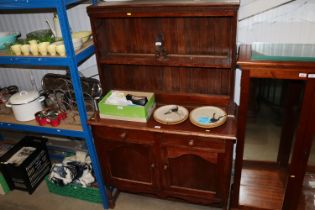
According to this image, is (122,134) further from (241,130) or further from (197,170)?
(241,130)

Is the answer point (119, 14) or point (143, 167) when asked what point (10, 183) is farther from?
point (119, 14)

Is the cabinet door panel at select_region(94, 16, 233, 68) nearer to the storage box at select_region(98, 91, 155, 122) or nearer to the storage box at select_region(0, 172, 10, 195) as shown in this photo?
the storage box at select_region(98, 91, 155, 122)

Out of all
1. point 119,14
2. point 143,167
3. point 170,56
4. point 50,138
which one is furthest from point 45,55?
point 50,138

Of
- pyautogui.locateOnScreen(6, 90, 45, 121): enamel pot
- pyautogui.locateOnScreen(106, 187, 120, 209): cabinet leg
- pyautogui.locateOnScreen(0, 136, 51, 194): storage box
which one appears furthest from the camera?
pyautogui.locateOnScreen(0, 136, 51, 194): storage box

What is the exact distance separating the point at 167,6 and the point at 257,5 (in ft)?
1.96

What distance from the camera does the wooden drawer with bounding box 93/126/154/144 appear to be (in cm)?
187

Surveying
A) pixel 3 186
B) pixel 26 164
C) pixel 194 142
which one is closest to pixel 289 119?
pixel 194 142

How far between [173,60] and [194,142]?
53 cm

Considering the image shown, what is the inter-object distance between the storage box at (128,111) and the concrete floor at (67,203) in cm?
79

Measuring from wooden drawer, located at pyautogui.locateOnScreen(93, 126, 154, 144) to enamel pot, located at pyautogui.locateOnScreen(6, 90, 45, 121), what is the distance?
21.1 inches

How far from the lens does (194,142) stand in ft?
5.87

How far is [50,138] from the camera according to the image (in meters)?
2.85

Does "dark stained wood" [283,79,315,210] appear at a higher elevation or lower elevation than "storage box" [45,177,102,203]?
higher

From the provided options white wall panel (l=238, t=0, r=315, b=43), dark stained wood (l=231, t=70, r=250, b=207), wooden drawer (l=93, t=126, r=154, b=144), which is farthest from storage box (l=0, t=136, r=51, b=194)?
white wall panel (l=238, t=0, r=315, b=43)
